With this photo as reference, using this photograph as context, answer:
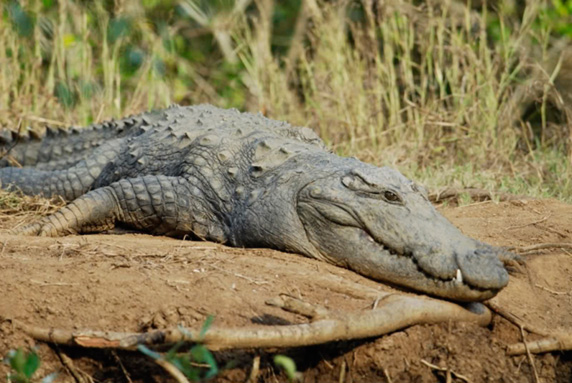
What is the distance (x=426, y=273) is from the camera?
3621 millimetres

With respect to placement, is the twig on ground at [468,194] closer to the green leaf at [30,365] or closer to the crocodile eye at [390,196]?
Answer: the crocodile eye at [390,196]

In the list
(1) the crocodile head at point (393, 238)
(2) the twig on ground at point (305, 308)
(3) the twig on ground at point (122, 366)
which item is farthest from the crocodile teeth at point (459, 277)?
(3) the twig on ground at point (122, 366)

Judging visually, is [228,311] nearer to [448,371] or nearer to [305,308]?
[305,308]

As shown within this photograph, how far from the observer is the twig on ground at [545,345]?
3453mm

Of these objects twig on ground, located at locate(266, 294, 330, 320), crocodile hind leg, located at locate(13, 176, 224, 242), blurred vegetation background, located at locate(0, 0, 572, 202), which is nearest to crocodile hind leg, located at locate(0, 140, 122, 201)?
crocodile hind leg, located at locate(13, 176, 224, 242)

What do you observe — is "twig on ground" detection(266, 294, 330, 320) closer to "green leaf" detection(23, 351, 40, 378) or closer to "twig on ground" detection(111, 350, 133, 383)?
"twig on ground" detection(111, 350, 133, 383)

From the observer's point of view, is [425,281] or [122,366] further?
[425,281]

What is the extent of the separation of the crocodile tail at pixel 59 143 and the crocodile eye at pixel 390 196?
8.54 ft

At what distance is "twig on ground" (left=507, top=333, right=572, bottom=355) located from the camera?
3.45 metres

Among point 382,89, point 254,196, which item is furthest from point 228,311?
point 382,89

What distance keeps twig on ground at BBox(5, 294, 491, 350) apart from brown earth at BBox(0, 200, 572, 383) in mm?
70

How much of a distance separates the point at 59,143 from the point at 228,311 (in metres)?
3.66

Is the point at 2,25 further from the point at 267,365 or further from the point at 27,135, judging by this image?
the point at 267,365

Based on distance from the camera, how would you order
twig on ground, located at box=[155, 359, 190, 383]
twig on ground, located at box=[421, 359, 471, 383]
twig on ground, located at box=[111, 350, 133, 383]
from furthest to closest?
twig on ground, located at box=[421, 359, 471, 383] < twig on ground, located at box=[111, 350, 133, 383] < twig on ground, located at box=[155, 359, 190, 383]
